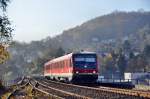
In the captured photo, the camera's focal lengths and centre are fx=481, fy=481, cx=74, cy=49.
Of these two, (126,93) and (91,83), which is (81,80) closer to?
(91,83)

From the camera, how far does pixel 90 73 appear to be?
51.7 metres

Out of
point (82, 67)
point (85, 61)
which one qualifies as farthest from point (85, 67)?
point (85, 61)

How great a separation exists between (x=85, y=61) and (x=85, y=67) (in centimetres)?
83

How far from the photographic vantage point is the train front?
51.4m

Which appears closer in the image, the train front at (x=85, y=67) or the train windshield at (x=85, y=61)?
the train front at (x=85, y=67)

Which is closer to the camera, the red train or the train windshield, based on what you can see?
the red train

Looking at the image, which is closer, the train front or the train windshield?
the train front

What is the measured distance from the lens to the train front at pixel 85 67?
169 feet

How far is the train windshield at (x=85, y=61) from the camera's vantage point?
52.3 m

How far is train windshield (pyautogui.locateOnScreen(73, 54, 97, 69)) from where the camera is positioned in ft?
172

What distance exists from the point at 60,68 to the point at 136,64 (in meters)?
84.4

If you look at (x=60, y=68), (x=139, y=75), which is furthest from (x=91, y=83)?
(x=139, y=75)

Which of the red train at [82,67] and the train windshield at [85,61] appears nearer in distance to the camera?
the red train at [82,67]

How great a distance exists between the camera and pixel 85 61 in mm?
52781
